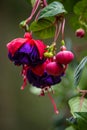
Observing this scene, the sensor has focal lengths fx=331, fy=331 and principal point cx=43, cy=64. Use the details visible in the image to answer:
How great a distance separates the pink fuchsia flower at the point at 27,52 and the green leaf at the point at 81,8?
17 centimetres

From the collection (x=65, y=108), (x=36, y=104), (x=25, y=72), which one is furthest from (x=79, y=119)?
(x=36, y=104)

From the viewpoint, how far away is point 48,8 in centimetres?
52

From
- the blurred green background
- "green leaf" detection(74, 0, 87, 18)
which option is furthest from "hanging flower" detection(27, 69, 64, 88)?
the blurred green background

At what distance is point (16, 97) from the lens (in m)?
2.06

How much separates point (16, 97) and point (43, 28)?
1.50 m

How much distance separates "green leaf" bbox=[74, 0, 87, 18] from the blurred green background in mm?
1389

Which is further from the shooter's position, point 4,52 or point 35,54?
point 4,52

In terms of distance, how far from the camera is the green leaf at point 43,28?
Answer: 1.85 ft

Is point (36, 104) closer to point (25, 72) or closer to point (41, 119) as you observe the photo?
point (41, 119)

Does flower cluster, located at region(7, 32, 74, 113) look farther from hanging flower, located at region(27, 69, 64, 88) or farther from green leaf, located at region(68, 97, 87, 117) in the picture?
green leaf, located at region(68, 97, 87, 117)

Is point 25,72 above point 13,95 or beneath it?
above

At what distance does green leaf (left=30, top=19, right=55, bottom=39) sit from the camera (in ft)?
1.85

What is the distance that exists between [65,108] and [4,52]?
2.84 ft

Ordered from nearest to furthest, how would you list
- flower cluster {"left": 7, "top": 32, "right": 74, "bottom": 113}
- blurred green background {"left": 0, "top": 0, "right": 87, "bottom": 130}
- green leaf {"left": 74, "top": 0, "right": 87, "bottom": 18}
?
flower cluster {"left": 7, "top": 32, "right": 74, "bottom": 113}, green leaf {"left": 74, "top": 0, "right": 87, "bottom": 18}, blurred green background {"left": 0, "top": 0, "right": 87, "bottom": 130}
